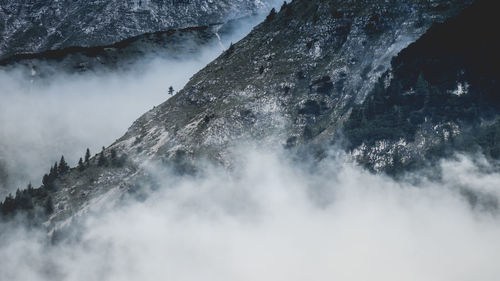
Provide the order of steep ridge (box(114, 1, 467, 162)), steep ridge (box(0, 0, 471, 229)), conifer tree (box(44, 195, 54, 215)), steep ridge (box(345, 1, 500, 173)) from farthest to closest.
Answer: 1. conifer tree (box(44, 195, 54, 215))
2. steep ridge (box(114, 1, 467, 162))
3. steep ridge (box(0, 0, 471, 229))
4. steep ridge (box(345, 1, 500, 173))

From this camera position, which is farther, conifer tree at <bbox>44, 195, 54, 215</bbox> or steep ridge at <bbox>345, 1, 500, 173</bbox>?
conifer tree at <bbox>44, 195, 54, 215</bbox>

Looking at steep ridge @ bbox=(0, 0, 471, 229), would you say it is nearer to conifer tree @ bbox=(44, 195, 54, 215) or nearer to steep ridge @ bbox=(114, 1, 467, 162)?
steep ridge @ bbox=(114, 1, 467, 162)

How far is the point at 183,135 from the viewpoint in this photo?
176625 millimetres

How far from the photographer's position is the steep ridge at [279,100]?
168 m

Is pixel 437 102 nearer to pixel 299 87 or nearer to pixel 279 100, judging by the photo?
pixel 299 87

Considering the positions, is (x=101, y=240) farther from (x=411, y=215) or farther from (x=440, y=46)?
(x=440, y=46)

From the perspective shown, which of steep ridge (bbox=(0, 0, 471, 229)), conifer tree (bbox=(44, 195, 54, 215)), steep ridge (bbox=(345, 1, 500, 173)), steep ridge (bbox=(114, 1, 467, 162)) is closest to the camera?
steep ridge (bbox=(345, 1, 500, 173))

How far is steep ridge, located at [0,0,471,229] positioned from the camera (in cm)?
16850

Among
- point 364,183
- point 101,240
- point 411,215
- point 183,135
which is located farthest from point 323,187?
point 101,240

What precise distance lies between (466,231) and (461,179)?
1097cm

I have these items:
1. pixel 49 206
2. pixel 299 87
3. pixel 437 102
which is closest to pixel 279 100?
pixel 299 87

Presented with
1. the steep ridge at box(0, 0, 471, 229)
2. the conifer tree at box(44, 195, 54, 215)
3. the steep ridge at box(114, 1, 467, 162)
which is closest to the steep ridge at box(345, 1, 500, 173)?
the steep ridge at box(0, 0, 471, 229)

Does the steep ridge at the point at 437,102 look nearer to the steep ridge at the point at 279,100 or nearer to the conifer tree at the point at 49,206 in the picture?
the steep ridge at the point at 279,100

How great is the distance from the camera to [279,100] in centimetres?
17950
